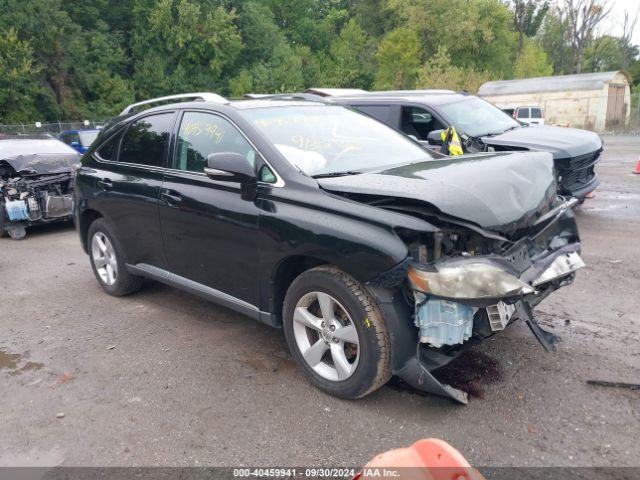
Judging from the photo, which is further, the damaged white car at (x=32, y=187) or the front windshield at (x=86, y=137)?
the front windshield at (x=86, y=137)

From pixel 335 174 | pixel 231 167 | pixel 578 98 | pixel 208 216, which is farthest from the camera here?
pixel 578 98

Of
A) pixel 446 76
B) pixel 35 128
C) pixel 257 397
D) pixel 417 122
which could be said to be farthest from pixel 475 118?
pixel 446 76

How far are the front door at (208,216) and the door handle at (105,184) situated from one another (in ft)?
2.98

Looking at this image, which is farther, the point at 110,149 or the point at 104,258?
the point at 104,258

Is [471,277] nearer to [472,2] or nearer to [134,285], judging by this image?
[134,285]

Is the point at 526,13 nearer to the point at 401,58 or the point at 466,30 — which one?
the point at 466,30

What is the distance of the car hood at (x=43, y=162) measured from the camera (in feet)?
29.2

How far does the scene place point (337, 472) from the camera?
2766 millimetres

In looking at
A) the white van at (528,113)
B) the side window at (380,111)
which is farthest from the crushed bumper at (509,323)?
the white van at (528,113)

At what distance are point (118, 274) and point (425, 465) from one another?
4421 mm

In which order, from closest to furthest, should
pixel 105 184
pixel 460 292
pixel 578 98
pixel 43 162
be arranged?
pixel 460 292, pixel 105 184, pixel 43 162, pixel 578 98

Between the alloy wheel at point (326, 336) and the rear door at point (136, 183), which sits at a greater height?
the rear door at point (136, 183)

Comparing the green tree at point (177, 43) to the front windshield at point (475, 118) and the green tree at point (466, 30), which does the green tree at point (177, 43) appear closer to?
the green tree at point (466, 30)

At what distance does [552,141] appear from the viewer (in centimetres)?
766
